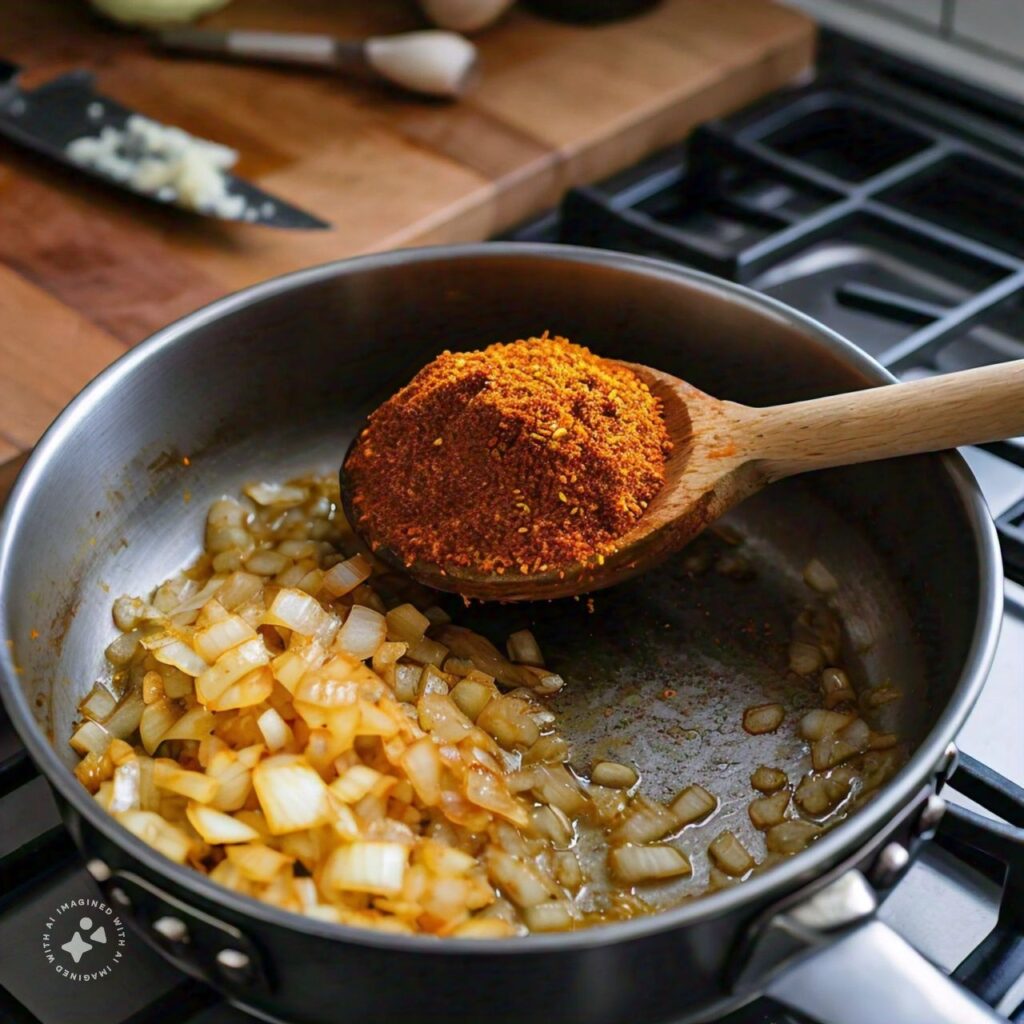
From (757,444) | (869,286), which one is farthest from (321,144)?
(757,444)

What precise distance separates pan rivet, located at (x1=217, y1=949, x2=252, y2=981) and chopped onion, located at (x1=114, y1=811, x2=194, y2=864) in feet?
0.33

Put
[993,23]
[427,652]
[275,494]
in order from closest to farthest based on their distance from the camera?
[427,652]
[275,494]
[993,23]

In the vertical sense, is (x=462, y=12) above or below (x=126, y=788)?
above

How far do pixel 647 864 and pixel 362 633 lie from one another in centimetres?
27

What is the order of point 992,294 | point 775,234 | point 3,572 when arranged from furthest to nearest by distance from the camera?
point 775,234
point 992,294
point 3,572

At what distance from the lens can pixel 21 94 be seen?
4.74ft

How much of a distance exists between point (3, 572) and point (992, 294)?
2.96ft

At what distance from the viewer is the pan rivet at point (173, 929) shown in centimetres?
68

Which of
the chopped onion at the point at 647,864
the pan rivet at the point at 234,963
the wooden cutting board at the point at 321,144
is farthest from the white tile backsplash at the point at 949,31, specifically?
the pan rivet at the point at 234,963

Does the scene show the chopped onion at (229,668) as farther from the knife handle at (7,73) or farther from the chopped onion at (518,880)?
the knife handle at (7,73)

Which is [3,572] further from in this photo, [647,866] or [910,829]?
[910,829]

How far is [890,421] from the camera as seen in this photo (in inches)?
36.5

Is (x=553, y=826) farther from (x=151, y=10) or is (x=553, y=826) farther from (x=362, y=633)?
(x=151, y=10)

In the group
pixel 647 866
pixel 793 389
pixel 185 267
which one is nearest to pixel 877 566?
pixel 793 389
